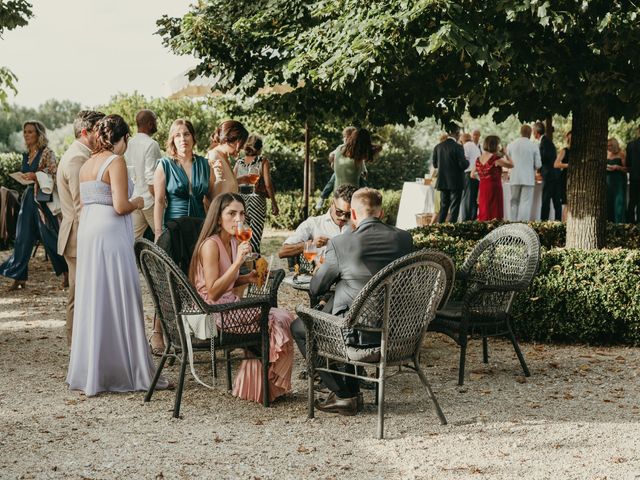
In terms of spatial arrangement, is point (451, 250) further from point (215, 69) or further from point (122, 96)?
point (122, 96)

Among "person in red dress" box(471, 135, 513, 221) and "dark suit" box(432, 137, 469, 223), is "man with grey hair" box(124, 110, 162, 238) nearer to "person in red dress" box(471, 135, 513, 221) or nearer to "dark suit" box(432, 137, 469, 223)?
"dark suit" box(432, 137, 469, 223)

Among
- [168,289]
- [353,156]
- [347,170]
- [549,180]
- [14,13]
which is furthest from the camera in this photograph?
[549,180]

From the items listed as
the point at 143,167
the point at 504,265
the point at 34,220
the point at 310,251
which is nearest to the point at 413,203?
the point at 34,220

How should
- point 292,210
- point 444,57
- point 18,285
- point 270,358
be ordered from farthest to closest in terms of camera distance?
point 292,210
point 18,285
point 444,57
point 270,358

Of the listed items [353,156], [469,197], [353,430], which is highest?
[353,156]

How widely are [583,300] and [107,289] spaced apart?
395cm

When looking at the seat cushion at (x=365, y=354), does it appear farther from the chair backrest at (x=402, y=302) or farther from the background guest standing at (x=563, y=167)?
the background guest standing at (x=563, y=167)

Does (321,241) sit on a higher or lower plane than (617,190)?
lower

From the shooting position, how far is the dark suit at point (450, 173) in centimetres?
1462

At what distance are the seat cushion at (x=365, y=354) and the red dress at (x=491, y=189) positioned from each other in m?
9.98

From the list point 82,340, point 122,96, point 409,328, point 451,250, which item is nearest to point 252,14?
point 451,250

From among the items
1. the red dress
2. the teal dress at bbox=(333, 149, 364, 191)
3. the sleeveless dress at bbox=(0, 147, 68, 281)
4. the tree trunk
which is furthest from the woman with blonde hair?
the red dress

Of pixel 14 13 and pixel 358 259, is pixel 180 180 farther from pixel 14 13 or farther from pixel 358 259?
pixel 14 13

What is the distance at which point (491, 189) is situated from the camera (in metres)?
14.8
